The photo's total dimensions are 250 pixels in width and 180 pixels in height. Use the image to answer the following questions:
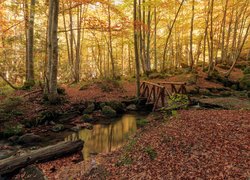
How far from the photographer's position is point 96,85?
584 inches

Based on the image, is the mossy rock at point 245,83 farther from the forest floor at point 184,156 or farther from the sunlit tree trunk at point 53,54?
the sunlit tree trunk at point 53,54

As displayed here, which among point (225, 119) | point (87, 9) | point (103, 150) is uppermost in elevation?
point (87, 9)

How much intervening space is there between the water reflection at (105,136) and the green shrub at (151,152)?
2.06 m

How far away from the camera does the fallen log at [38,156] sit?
4911 millimetres

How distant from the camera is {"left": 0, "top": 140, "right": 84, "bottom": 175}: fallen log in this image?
16.1 ft

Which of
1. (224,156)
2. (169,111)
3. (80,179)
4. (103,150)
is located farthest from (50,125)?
(224,156)

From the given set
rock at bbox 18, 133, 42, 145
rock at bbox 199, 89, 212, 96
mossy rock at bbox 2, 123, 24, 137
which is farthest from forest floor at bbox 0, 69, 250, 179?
rock at bbox 199, 89, 212, 96

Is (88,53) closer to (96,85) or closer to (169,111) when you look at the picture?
(96,85)

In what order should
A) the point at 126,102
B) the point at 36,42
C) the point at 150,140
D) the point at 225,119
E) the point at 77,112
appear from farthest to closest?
the point at 36,42 → the point at 126,102 → the point at 77,112 → the point at 225,119 → the point at 150,140

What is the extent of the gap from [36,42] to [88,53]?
17.8 meters

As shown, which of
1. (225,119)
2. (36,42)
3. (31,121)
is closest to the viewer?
(225,119)

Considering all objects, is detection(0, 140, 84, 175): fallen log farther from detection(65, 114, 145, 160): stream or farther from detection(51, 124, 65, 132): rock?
detection(51, 124, 65, 132): rock

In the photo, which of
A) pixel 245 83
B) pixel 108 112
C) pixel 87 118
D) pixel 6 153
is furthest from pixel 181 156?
pixel 245 83

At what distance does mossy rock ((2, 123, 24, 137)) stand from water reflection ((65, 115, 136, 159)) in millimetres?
2043
